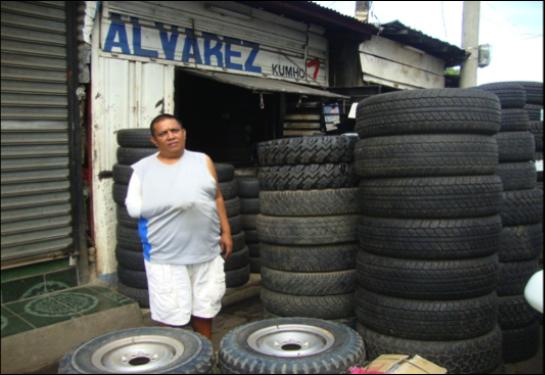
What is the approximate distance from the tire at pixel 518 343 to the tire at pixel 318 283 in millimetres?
1375

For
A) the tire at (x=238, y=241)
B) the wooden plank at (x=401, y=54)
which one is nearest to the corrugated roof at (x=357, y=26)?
the wooden plank at (x=401, y=54)

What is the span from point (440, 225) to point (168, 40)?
4.23 meters

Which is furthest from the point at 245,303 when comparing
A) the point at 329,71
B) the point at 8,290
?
the point at 329,71

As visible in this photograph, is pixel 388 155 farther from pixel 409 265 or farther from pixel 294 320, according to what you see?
pixel 294 320

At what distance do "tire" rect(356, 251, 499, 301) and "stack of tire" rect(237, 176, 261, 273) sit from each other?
2942 millimetres

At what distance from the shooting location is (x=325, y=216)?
12.8 feet

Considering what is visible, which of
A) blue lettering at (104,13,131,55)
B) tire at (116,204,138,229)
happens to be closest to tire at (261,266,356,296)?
tire at (116,204,138,229)

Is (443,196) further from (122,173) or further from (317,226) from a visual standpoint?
(122,173)

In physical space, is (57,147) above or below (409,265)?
above

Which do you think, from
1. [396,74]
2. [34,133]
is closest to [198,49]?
[34,133]

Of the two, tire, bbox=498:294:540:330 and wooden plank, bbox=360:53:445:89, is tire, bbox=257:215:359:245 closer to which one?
tire, bbox=498:294:540:330

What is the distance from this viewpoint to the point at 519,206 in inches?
152

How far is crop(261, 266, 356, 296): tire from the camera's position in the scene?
3.88 metres

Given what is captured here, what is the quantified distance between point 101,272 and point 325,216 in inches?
111
